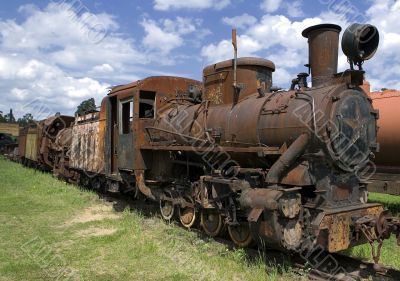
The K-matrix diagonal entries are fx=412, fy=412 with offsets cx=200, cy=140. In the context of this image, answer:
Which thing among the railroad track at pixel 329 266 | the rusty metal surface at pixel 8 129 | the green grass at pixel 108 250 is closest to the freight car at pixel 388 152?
the railroad track at pixel 329 266

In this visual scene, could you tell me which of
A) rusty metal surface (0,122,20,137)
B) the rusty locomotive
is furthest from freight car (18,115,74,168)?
rusty metal surface (0,122,20,137)

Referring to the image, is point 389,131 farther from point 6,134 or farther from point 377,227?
point 6,134

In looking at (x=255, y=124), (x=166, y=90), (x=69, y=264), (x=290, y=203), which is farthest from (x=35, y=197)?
(x=290, y=203)

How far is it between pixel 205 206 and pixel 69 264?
2.49 metres

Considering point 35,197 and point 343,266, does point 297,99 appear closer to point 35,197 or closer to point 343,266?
point 343,266

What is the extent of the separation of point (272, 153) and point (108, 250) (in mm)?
3230

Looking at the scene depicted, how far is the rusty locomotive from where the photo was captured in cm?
565

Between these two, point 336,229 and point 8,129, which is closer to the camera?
point 336,229

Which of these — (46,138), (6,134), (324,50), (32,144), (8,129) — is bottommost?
(32,144)

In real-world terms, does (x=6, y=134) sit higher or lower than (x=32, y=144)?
higher

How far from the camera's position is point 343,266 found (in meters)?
5.98

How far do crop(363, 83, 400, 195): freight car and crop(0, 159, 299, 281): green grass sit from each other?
4870mm

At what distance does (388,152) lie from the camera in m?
9.98

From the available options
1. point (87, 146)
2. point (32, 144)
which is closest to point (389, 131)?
point (87, 146)
